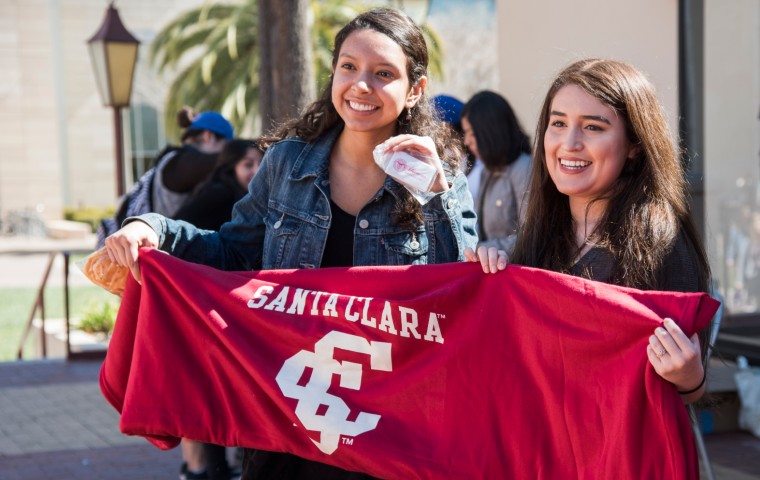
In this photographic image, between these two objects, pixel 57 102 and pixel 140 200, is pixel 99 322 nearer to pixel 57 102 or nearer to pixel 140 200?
pixel 140 200

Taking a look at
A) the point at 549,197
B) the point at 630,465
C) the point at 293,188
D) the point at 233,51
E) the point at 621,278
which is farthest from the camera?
the point at 233,51

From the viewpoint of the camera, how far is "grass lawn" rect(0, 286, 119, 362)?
15008 millimetres

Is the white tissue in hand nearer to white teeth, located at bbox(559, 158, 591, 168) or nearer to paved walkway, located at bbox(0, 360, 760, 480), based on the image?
white teeth, located at bbox(559, 158, 591, 168)

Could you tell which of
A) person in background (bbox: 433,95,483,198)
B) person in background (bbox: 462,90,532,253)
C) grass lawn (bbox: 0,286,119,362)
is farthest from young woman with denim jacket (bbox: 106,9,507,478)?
grass lawn (bbox: 0,286,119,362)

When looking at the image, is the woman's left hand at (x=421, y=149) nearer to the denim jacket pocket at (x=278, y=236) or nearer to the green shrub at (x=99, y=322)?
the denim jacket pocket at (x=278, y=236)

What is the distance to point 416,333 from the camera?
3.19 metres

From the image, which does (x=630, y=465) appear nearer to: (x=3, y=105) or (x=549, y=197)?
(x=549, y=197)

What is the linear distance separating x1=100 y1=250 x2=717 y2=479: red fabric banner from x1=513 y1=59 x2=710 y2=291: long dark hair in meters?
0.13

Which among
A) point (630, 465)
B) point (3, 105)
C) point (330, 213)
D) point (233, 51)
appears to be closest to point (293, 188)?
point (330, 213)

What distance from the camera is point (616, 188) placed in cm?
295

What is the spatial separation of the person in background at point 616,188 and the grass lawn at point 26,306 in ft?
37.7

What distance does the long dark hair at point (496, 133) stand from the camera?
6.20 m

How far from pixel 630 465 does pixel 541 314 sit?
524 millimetres

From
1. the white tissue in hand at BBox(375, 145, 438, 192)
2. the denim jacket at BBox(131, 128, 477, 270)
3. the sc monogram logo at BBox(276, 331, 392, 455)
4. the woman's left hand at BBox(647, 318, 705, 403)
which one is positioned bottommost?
the sc monogram logo at BBox(276, 331, 392, 455)
